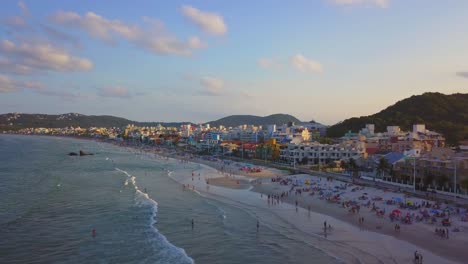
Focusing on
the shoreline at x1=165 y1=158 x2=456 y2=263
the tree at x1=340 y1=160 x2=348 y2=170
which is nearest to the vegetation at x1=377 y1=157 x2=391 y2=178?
the tree at x1=340 y1=160 x2=348 y2=170

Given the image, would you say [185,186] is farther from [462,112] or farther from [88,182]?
[462,112]

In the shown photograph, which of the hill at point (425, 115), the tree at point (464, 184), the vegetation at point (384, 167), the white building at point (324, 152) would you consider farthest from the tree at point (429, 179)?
the hill at point (425, 115)

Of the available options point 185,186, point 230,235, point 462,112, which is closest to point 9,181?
point 185,186

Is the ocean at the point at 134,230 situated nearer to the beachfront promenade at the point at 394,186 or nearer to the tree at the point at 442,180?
the beachfront promenade at the point at 394,186

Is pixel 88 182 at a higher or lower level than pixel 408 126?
lower

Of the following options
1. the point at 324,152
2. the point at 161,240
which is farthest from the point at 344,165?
the point at 161,240

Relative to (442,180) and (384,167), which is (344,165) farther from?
(442,180)
